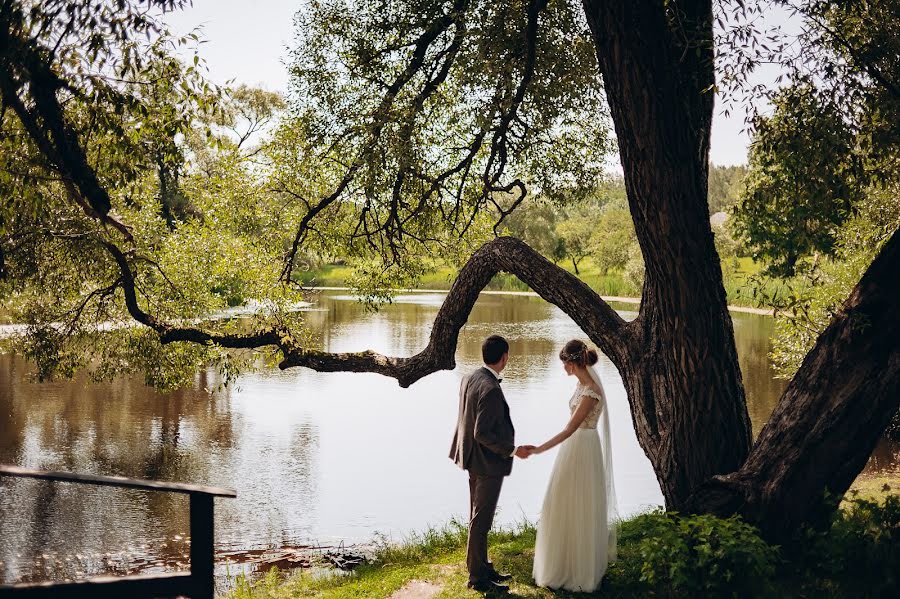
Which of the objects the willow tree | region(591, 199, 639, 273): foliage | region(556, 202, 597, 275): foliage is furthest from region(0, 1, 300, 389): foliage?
region(556, 202, 597, 275): foliage

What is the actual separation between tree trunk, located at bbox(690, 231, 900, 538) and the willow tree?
0.02 metres

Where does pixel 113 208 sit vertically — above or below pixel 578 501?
above

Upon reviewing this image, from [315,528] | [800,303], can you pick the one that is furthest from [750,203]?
[315,528]

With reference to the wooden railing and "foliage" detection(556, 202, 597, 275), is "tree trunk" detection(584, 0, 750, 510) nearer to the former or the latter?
the wooden railing

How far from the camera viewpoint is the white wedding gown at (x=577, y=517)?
6184 mm

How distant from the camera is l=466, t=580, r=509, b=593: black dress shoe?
6.36 m

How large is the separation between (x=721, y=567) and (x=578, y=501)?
4.13 ft

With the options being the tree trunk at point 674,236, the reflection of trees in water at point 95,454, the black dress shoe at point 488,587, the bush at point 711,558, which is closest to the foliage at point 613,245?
the reflection of trees in water at point 95,454

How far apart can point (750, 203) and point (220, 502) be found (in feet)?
34.9

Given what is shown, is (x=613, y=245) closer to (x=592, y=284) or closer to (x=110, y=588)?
(x=592, y=284)

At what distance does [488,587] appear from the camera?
6418mm

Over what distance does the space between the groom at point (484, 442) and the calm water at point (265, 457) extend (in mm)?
6687

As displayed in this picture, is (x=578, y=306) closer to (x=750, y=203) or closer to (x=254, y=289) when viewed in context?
(x=750, y=203)

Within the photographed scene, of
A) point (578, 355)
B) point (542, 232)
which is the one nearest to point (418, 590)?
point (578, 355)
